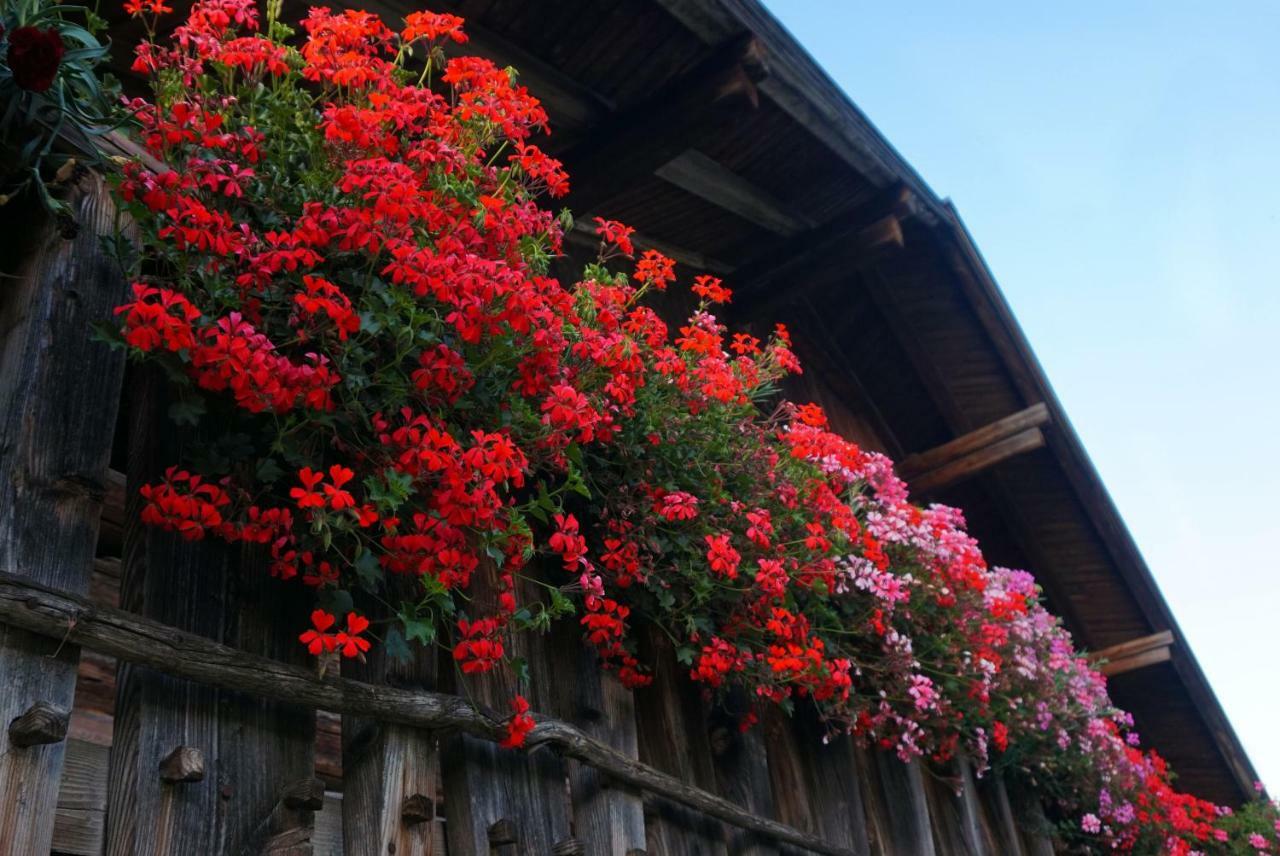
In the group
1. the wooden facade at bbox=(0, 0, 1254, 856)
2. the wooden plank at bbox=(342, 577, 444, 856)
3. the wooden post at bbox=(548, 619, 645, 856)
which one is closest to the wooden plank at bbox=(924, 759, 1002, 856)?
the wooden facade at bbox=(0, 0, 1254, 856)

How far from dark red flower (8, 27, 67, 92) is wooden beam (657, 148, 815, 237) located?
319cm

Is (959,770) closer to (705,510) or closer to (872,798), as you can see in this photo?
(872,798)

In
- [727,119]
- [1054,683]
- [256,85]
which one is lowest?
[1054,683]

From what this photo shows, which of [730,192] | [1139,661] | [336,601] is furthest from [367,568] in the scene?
[1139,661]

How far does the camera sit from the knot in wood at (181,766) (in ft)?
6.84

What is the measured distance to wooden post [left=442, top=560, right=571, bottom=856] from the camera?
2732 mm

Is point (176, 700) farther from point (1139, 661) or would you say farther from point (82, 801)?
point (1139, 661)

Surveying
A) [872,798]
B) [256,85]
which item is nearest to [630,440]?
[256,85]

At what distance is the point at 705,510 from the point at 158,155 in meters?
1.81

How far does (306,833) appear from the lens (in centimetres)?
226

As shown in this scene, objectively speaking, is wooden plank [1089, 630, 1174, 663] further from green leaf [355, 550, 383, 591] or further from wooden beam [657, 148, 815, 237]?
green leaf [355, 550, 383, 591]


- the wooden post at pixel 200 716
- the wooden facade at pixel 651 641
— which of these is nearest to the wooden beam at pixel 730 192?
the wooden facade at pixel 651 641

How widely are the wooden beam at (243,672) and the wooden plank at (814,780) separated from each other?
1.10m

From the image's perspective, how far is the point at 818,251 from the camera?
5656 mm
